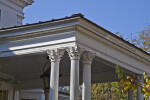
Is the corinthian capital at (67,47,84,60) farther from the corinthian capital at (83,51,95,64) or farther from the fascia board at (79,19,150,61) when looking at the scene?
the fascia board at (79,19,150,61)

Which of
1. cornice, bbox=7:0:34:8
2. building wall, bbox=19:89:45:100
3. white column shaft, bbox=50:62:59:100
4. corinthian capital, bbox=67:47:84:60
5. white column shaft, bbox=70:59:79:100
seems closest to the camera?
white column shaft, bbox=70:59:79:100

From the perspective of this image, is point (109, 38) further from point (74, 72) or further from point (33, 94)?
point (33, 94)

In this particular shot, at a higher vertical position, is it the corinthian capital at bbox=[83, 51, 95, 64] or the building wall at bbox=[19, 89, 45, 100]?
the corinthian capital at bbox=[83, 51, 95, 64]

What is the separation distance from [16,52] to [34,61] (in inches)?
150

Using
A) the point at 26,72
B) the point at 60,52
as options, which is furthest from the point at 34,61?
the point at 60,52

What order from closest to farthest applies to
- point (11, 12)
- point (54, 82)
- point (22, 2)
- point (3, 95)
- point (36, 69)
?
point (54, 82)
point (36, 69)
point (3, 95)
point (11, 12)
point (22, 2)

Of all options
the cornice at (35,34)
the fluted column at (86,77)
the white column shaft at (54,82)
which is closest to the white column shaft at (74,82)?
the white column shaft at (54,82)

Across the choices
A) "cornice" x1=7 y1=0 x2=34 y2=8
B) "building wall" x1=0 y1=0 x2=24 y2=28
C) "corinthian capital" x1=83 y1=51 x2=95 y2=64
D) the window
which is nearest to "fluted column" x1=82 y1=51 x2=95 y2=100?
"corinthian capital" x1=83 y1=51 x2=95 y2=64

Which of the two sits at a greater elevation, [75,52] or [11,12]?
[11,12]

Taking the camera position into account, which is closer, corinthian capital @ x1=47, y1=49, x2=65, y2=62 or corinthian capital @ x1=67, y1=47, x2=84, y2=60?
corinthian capital @ x1=67, y1=47, x2=84, y2=60

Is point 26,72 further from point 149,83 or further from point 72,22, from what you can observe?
point 149,83

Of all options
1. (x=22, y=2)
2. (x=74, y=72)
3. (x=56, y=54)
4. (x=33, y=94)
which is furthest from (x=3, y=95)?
(x=74, y=72)

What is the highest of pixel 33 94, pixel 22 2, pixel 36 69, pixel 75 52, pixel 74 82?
pixel 22 2

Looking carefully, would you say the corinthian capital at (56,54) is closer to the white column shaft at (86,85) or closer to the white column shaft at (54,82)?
the white column shaft at (54,82)
